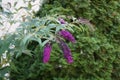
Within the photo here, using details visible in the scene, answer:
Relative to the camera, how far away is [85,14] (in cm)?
304

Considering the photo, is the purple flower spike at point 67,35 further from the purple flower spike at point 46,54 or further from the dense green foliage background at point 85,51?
the dense green foliage background at point 85,51

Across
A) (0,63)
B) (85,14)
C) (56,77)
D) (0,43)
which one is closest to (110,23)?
(85,14)

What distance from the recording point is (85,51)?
286cm

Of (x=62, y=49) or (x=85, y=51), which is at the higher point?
(x=62, y=49)

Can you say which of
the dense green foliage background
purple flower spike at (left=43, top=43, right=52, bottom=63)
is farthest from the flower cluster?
the dense green foliage background

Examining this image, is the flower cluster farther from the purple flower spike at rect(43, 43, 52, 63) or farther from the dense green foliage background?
the dense green foliage background

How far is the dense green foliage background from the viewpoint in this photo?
9.27 feet

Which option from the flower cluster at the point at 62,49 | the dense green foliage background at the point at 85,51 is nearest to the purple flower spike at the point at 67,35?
the flower cluster at the point at 62,49

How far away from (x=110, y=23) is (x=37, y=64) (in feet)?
3.09

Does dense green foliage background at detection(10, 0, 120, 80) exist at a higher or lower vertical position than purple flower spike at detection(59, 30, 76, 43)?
lower

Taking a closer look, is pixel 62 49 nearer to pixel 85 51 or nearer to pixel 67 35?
pixel 67 35

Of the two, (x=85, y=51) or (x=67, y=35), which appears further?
(x=85, y=51)

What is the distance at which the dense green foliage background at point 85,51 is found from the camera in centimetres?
283

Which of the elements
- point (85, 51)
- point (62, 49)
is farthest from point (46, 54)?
point (85, 51)
